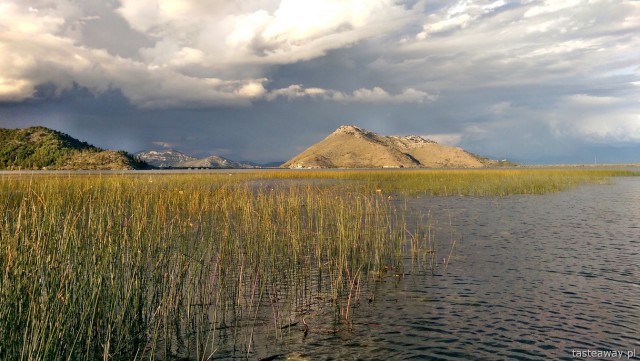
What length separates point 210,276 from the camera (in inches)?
412

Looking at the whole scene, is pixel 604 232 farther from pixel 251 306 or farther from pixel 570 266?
pixel 251 306

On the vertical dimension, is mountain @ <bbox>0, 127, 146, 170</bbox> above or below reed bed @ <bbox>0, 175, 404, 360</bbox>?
above

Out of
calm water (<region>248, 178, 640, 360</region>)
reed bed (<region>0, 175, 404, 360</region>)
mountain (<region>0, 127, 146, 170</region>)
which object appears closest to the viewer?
reed bed (<region>0, 175, 404, 360</region>)

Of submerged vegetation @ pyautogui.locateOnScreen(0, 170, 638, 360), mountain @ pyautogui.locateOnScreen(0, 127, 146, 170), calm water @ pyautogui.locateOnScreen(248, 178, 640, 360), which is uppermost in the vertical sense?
mountain @ pyautogui.locateOnScreen(0, 127, 146, 170)

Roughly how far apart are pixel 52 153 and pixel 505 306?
192052 millimetres

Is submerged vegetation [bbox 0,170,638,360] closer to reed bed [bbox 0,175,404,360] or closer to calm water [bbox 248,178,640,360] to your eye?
reed bed [bbox 0,175,404,360]

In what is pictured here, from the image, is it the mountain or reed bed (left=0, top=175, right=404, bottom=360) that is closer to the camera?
reed bed (left=0, top=175, right=404, bottom=360)

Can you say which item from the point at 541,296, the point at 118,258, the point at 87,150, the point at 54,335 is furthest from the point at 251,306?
the point at 87,150

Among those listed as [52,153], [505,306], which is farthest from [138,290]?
[52,153]

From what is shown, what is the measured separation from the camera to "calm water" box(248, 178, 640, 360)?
804 centimetres

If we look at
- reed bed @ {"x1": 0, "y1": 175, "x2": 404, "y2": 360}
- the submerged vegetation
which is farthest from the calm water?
reed bed @ {"x1": 0, "y1": 175, "x2": 404, "y2": 360}

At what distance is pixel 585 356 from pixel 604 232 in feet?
52.5

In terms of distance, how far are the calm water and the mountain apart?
15956 cm

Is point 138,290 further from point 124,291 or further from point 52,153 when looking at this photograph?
point 52,153
